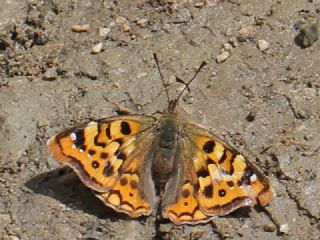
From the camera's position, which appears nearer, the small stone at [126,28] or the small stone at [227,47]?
the small stone at [227,47]

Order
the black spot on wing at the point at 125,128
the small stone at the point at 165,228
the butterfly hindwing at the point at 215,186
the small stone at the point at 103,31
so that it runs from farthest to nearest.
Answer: the small stone at the point at 103,31, the black spot on wing at the point at 125,128, the small stone at the point at 165,228, the butterfly hindwing at the point at 215,186

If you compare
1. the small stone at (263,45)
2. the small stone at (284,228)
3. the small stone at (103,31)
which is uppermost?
the small stone at (263,45)

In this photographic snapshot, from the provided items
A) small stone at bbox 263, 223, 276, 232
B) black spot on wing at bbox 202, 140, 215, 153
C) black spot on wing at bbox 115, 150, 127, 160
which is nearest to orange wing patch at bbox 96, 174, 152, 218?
black spot on wing at bbox 115, 150, 127, 160

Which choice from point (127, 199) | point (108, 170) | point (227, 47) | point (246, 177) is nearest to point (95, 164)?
point (108, 170)

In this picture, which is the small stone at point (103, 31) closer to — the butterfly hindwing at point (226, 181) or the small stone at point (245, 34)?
the small stone at point (245, 34)

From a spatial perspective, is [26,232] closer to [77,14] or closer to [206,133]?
[206,133]

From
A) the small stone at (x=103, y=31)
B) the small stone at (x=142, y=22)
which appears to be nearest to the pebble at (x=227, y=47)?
the small stone at (x=142, y=22)

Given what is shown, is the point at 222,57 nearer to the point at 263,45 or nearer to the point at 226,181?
the point at 263,45
